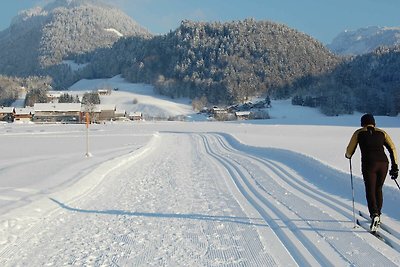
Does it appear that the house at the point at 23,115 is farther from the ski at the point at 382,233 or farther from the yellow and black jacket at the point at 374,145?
the yellow and black jacket at the point at 374,145

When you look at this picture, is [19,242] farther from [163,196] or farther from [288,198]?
[288,198]

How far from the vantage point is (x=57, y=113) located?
116688mm

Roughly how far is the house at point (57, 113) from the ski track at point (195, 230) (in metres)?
108

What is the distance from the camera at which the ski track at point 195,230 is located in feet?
21.5

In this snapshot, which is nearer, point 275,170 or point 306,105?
point 275,170

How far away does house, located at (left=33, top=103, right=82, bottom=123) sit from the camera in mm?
116000

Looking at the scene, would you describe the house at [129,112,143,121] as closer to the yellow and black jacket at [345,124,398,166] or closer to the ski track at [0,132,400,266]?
the ski track at [0,132,400,266]

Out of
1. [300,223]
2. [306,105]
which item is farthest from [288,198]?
[306,105]

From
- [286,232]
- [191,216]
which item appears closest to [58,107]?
[191,216]

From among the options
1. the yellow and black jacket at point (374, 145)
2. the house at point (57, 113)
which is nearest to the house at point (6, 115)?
the house at point (57, 113)

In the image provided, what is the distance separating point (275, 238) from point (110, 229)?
3.12 metres

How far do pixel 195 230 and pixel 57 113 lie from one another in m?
115

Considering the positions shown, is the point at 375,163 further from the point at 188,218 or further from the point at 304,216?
the point at 188,218

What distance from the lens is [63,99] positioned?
493 feet
